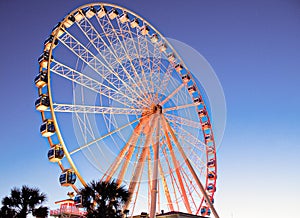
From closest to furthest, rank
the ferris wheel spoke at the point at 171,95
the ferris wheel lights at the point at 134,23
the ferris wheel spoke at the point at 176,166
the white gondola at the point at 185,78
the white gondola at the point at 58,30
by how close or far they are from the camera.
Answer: the white gondola at the point at 58,30 → the ferris wheel spoke at the point at 176,166 → the ferris wheel spoke at the point at 171,95 → the ferris wheel lights at the point at 134,23 → the white gondola at the point at 185,78

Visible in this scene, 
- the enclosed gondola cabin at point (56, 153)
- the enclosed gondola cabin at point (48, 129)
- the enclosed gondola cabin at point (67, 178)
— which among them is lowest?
the enclosed gondola cabin at point (67, 178)

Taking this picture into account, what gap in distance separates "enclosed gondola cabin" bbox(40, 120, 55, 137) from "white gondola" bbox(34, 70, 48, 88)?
6.66 feet

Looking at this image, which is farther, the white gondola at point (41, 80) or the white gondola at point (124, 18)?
the white gondola at point (124, 18)

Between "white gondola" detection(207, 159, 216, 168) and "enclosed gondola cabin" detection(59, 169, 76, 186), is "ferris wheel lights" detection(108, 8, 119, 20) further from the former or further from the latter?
"white gondola" detection(207, 159, 216, 168)

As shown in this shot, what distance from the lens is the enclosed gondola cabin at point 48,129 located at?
1734cm

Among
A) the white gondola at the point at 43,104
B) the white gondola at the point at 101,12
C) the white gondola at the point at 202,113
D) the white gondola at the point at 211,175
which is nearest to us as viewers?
the white gondola at the point at 43,104

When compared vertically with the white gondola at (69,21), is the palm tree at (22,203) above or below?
below

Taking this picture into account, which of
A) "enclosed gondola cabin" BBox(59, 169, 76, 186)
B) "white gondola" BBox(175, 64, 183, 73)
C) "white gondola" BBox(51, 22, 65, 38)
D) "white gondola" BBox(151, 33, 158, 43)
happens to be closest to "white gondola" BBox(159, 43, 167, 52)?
"white gondola" BBox(151, 33, 158, 43)

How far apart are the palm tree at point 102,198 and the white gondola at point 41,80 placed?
564cm


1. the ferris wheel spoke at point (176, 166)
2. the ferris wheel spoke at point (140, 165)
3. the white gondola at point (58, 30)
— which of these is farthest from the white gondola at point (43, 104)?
the ferris wheel spoke at point (176, 166)

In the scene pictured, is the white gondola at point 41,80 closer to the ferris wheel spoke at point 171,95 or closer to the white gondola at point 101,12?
the white gondola at point 101,12

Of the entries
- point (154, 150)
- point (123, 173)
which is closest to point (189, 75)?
point (154, 150)

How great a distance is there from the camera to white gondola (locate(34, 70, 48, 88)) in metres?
18.3

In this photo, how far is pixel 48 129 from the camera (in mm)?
17344
